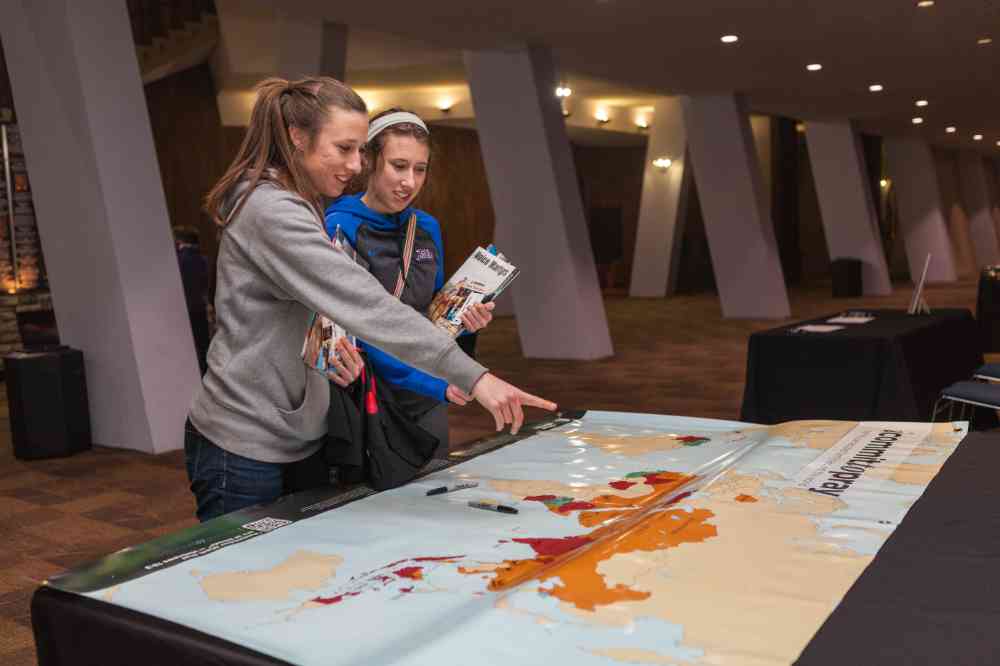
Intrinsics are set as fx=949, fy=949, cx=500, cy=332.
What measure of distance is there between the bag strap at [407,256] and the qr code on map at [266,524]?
2.49 ft

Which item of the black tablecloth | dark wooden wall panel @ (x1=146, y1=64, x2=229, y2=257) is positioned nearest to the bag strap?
the black tablecloth

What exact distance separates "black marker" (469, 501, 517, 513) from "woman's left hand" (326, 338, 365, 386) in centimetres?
34

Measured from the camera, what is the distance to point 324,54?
27.9 ft

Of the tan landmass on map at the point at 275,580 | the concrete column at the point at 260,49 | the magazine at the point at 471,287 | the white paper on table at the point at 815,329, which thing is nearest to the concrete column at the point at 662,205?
the concrete column at the point at 260,49

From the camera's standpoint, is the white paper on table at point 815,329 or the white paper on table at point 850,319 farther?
the white paper on table at point 850,319

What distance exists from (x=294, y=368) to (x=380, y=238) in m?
0.63

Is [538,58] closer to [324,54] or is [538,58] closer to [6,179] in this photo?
[324,54]

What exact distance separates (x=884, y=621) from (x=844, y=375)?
3.89 m

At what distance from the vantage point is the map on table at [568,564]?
118 centimetres

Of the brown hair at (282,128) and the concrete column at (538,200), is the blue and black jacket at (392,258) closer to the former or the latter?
the brown hair at (282,128)

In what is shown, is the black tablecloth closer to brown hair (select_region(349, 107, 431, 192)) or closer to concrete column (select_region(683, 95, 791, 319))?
concrete column (select_region(683, 95, 791, 319))

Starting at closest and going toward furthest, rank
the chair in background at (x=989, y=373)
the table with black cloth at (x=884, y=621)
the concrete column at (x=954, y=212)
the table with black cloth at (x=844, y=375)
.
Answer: the table with black cloth at (x=884, y=621) < the table with black cloth at (x=844, y=375) < the chair in background at (x=989, y=373) < the concrete column at (x=954, y=212)

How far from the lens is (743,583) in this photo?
4.43ft

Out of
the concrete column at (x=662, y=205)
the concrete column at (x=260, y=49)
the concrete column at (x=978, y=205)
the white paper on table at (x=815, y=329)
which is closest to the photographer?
the white paper on table at (x=815, y=329)
